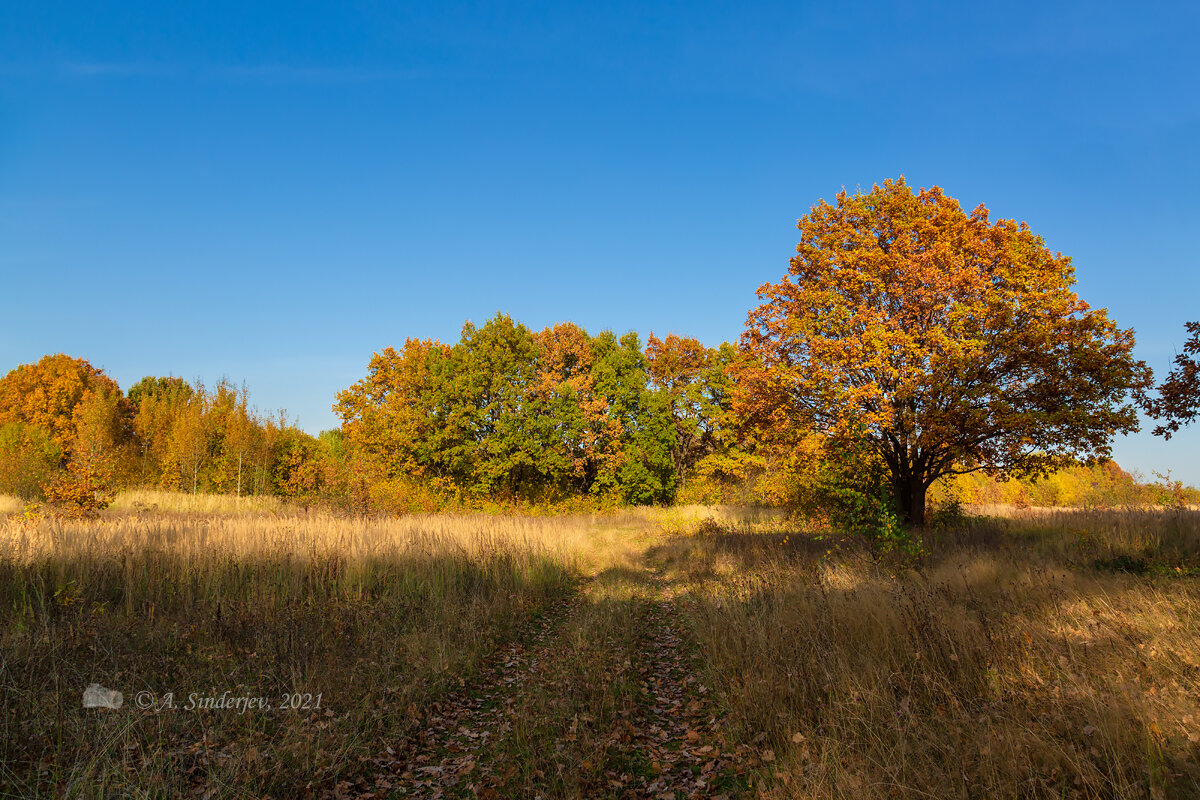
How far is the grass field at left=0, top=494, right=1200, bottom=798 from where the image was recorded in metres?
4.09

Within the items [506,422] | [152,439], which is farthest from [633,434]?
[152,439]

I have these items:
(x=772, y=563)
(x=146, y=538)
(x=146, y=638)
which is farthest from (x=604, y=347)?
(x=146, y=638)

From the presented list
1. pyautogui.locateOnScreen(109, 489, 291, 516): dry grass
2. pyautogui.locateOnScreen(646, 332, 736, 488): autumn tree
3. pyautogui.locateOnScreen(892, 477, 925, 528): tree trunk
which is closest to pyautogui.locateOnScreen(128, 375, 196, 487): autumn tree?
pyautogui.locateOnScreen(109, 489, 291, 516): dry grass

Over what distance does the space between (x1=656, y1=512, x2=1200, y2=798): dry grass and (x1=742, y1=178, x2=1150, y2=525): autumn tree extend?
460 centimetres

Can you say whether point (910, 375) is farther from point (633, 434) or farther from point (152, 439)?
point (152, 439)

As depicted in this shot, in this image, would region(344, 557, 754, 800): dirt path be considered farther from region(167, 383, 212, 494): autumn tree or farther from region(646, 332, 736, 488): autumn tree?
region(167, 383, 212, 494): autumn tree

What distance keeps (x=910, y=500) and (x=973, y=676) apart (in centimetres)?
1285

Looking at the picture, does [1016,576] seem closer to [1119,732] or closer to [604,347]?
[1119,732]

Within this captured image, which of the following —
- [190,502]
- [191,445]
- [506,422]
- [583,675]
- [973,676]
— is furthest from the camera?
[191,445]

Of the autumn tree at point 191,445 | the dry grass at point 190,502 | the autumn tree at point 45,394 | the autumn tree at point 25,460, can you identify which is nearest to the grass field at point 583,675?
the dry grass at point 190,502

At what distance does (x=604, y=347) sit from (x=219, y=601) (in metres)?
34.9

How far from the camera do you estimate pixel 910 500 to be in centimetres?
1670

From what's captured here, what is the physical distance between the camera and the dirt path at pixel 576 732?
4602mm

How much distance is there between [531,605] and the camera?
10781 mm
